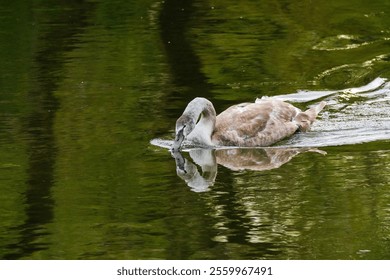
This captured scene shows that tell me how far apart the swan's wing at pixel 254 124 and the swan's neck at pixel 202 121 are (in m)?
0.12

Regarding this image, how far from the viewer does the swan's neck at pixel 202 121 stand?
522 inches

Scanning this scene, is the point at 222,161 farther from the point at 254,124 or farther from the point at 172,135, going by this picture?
the point at 172,135

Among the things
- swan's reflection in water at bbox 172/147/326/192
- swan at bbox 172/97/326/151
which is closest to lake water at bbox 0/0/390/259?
swan's reflection in water at bbox 172/147/326/192

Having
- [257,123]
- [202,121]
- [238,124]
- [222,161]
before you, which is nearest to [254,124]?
[257,123]

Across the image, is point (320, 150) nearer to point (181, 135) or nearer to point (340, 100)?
point (181, 135)

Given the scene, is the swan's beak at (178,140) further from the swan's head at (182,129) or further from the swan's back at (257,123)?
the swan's back at (257,123)

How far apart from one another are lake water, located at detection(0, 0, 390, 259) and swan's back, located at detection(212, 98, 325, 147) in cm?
18

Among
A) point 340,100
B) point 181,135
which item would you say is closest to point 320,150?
point 181,135

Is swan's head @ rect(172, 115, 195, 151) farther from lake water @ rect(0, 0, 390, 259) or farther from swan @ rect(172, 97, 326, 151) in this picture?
lake water @ rect(0, 0, 390, 259)

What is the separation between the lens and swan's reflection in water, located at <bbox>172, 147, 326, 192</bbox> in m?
12.2

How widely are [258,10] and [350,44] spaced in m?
3.41

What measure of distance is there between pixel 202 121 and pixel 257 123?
588mm

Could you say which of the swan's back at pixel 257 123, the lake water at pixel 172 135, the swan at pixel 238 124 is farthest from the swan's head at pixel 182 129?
the swan's back at pixel 257 123

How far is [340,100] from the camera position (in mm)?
15438
